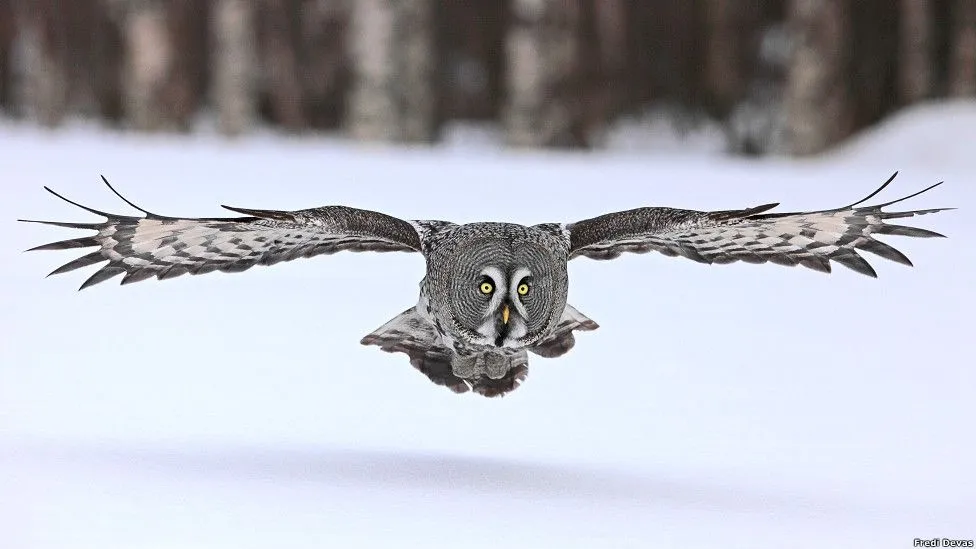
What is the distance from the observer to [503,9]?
21781mm

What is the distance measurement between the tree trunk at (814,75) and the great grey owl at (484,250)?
1080 cm

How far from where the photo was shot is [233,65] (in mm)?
16922

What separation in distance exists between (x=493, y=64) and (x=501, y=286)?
18.1 meters

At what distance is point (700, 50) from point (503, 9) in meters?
3.02

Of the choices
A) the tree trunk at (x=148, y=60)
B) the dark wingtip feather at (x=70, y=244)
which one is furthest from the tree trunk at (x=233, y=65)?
the dark wingtip feather at (x=70, y=244)

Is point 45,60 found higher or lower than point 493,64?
lower

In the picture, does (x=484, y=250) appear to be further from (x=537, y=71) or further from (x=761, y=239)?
(x=537, y=71)

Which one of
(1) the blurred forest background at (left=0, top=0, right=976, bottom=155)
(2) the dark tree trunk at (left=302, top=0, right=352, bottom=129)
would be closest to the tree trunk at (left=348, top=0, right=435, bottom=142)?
(1) the blurred forest background at (left=0, top=0, right=976, bottom=155)

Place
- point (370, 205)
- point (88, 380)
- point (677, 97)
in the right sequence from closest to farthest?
point (88, 380)
point (370, 205)
point (677, 97)

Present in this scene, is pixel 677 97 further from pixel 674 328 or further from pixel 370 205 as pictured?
pixel 674 328

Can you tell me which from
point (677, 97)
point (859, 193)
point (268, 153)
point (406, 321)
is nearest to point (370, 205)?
point (268, 153)

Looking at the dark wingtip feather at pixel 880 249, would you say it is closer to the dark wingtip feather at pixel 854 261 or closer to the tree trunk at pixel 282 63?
the dark wingtip feather at pixel 854 261

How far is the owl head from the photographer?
4.25m

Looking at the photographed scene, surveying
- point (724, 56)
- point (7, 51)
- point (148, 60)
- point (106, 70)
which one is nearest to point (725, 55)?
point (724, 56)
